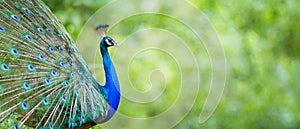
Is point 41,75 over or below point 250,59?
below

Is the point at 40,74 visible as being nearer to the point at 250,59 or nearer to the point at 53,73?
the point at 53,73

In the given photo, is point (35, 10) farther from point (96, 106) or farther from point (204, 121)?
point (204, 121)

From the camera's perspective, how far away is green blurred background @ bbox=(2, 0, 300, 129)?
12.8 ft

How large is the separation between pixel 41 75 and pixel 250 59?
5.60 feet

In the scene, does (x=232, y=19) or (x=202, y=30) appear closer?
(x=202, y=30)

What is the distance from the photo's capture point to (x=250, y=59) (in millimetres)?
4051

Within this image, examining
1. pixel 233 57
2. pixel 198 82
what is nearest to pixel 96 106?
pixel 198 82

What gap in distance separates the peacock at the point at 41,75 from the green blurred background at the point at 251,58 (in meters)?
0.84

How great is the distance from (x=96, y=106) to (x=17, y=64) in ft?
1.32

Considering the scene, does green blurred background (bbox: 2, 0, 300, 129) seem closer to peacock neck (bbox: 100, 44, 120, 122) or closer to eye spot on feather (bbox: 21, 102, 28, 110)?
peacock neck (bbox: 100, 44, 120, 122)

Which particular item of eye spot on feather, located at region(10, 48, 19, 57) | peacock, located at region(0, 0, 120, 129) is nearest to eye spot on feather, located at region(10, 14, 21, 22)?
peacock, located at region(0, 0, 120, 129)

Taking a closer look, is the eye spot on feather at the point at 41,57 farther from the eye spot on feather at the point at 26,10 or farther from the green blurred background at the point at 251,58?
the green blurred background at the point at 251,58

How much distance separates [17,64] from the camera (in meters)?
2.65

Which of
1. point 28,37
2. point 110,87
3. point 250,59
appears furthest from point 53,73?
point 250,59
